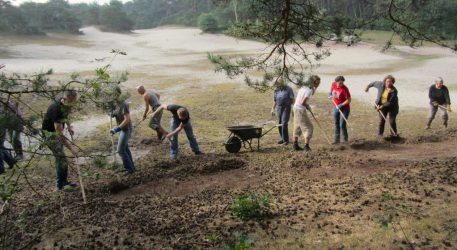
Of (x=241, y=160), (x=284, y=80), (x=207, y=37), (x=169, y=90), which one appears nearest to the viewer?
(x=284, y=80)

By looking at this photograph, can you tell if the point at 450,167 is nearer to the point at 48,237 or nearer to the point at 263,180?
the point at 263,180

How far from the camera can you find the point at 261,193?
6449 millimetres

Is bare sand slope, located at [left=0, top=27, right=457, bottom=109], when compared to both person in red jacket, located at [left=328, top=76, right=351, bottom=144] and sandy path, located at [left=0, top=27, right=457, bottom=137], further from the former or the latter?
person in red jacket, located at [left=328, top=76, right=351, bottom=144]

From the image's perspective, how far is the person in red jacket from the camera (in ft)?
29.9

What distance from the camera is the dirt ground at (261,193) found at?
494 cm

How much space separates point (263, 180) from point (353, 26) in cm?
287

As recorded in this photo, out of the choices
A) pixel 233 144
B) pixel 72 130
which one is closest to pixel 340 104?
pixel 233 144

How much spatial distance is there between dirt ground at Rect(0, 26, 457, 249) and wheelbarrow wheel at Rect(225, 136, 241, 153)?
0.21 m

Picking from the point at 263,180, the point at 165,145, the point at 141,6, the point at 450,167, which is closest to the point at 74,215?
the point at 263,180

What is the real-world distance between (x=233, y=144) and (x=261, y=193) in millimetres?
2511

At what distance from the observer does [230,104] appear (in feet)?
49.9

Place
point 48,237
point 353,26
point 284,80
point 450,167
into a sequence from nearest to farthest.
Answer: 1. point 48,237
2. point 353,26
3. point 284,80
4. point 450,167

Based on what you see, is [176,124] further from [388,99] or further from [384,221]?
[384,221]

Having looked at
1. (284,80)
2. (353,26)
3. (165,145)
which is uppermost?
(353,26)
